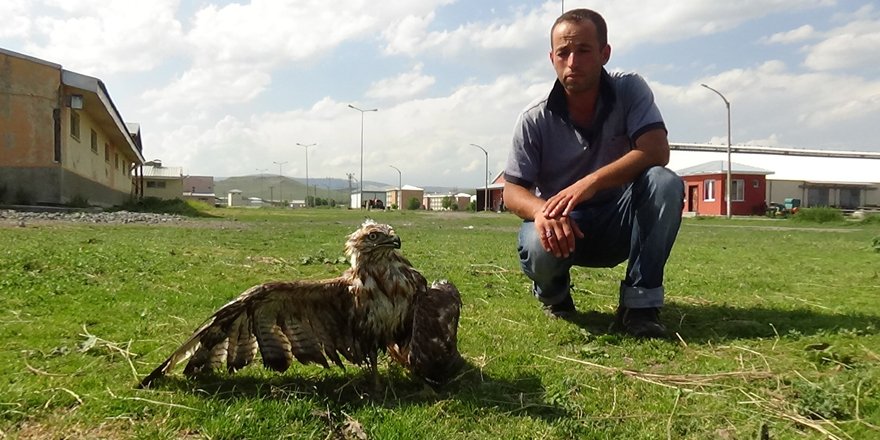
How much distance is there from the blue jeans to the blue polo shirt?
191mm

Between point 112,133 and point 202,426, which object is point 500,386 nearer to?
point 202,426

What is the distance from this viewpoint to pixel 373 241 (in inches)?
118

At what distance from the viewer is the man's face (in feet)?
13.5

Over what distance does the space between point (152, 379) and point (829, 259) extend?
10.4 m

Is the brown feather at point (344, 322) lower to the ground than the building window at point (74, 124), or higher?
lower

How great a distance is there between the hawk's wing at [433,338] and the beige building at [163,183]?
73.9 meters

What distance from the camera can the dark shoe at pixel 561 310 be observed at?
4.80 metres

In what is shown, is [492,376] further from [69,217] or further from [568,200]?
[69,217]

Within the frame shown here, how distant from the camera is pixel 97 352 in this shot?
356 cm

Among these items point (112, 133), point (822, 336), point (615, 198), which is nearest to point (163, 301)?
point (615, 198)

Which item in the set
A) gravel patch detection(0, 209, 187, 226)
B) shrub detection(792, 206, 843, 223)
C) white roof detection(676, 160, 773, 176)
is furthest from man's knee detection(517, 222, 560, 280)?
white roof detection(676, 160, 773, 176)

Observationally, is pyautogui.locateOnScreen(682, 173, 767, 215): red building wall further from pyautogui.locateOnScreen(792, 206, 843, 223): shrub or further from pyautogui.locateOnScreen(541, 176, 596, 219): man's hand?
pyautogui.locateOnScreen(541, 176, 596, 219): man's hand

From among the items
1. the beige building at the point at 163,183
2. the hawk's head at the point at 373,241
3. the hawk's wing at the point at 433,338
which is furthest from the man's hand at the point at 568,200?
the beige building at the point at 163,183

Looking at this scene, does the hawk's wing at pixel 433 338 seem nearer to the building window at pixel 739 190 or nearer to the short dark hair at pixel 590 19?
the short dark hair at pixel 590 19
